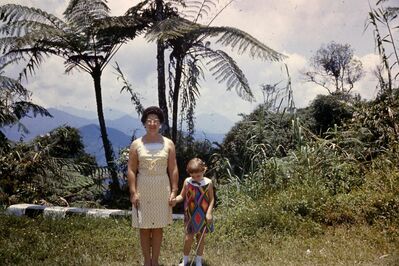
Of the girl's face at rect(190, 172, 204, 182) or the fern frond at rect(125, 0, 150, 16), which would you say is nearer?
the girl's face at rect(190, 172, 204, 182)

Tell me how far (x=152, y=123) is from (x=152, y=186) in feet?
1.83

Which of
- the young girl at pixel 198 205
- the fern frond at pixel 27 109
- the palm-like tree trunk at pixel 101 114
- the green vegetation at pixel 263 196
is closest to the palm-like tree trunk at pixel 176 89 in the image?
the green vegetation at pixel 263 196

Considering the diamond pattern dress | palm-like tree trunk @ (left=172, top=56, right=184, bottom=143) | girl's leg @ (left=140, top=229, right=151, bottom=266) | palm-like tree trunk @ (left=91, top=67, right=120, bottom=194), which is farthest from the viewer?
palm-like tree trunk @ (left=91, top=67, right=120, bottom=194)

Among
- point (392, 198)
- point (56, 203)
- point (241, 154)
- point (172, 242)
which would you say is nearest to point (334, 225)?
point (392, 198)

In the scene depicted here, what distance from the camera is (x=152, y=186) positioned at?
13.5 feet

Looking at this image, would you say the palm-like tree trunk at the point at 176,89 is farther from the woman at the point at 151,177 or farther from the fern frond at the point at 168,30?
the woman at the point at 151,177

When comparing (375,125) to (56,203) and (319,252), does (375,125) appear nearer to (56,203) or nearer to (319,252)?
(319,252)

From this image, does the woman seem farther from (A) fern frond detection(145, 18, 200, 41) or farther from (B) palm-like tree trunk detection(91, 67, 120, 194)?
(B) palm-like tree trunk detection(91, 67, 120, 194)

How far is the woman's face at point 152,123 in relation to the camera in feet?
13.7

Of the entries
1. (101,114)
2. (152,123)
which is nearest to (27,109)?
(101,114)

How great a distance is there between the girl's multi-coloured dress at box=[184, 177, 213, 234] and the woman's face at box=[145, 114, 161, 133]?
2.05ft

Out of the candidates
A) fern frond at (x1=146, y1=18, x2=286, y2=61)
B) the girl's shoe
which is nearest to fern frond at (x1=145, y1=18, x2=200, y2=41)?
fern frond at (x1=146, y1=18, x2=286, y2=61)

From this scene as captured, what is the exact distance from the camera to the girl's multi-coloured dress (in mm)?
4387

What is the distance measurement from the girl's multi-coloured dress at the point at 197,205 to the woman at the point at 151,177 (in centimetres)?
23
